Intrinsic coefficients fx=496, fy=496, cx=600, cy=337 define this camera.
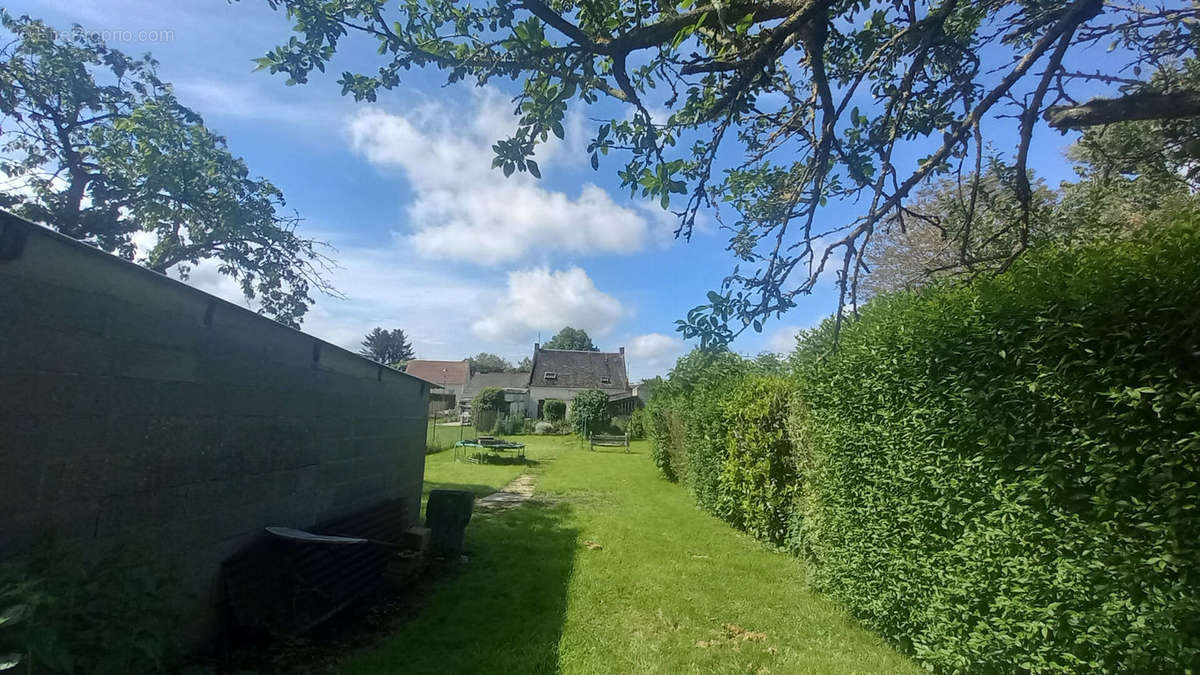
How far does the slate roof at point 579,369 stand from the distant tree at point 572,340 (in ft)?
119

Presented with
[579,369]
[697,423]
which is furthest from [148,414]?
[579,369]

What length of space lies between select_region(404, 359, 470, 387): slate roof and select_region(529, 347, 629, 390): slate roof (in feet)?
52.8

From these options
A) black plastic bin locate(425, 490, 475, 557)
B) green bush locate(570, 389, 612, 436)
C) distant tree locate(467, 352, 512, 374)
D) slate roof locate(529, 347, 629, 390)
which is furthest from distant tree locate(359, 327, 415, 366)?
black plastic bin locate(425, 490, 475, 557)

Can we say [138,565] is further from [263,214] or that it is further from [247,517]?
[263,214]

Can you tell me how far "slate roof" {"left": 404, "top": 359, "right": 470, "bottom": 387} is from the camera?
59.4 m

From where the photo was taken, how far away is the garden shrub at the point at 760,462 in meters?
7.45

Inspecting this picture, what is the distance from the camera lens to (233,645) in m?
3.82

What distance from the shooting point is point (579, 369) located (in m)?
47.1

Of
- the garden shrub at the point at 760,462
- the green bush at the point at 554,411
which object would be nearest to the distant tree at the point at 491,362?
the green bush at the point at 554,411

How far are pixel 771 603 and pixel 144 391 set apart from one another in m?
5.81

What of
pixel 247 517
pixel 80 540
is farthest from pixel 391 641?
pixel 80 540

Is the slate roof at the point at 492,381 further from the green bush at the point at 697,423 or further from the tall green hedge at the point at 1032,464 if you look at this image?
the tall green hedge at the point at 1032,464

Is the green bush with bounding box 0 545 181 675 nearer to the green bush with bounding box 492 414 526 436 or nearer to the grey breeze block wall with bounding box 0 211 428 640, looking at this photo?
the grey breeze block wall with bounding box 0 211 428 640

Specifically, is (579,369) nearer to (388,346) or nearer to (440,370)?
(440,370)
